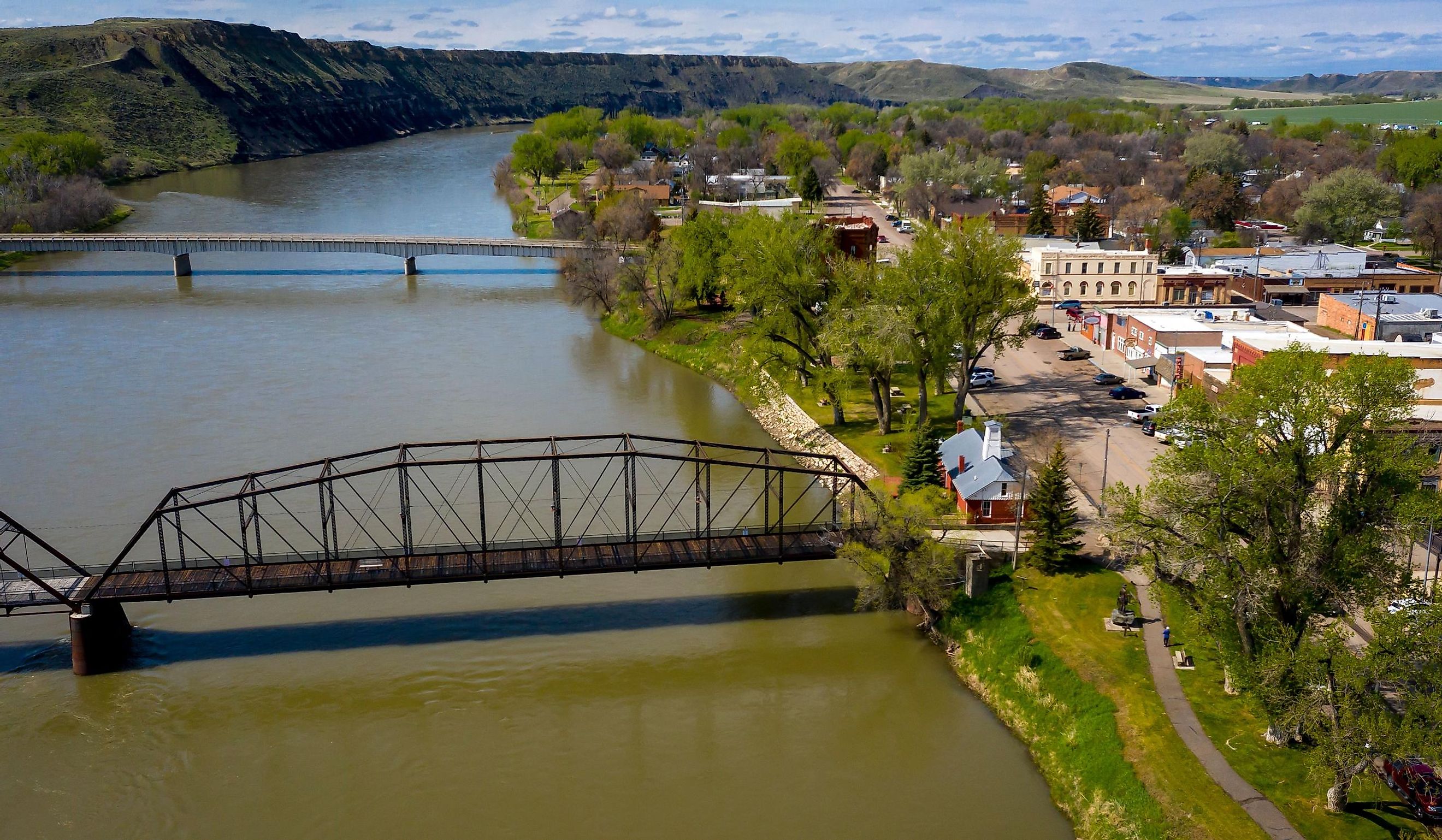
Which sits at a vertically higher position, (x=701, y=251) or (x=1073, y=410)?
(x=701, y=251)

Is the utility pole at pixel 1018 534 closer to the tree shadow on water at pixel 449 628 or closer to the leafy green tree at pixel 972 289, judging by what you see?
the tree shadow on water at pixel 449 628

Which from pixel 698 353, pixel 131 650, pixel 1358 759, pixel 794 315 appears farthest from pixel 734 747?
pixel 698 353

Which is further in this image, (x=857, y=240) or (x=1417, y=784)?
(x=857, y=240)

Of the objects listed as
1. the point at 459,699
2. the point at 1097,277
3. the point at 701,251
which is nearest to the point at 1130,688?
the point at 459,699

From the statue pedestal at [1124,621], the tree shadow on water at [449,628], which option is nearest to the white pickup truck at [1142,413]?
the statue pedestal at [1124,621]

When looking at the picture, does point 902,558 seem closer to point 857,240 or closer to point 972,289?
point 972,289

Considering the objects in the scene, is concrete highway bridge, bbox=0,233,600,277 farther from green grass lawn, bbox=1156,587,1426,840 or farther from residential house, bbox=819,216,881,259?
green grass lawn, bbox=1156,587,1426,840

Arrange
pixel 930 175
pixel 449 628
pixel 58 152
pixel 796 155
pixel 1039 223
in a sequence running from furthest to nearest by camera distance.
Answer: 1. pixel 796 155
2. pixel 930 175
3. pixel 58 152
4. pixel 1039 223
5. pixel 449 628
